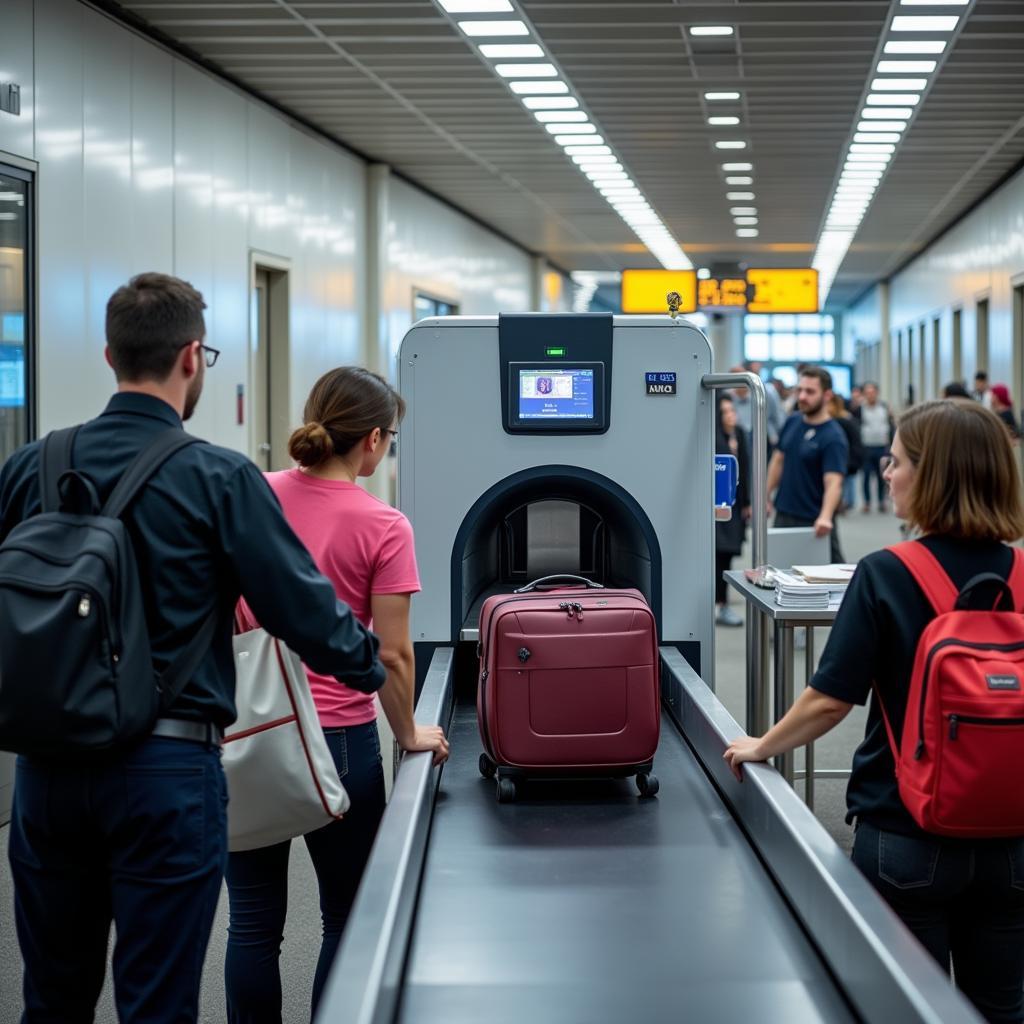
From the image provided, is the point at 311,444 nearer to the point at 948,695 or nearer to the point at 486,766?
the point at 486,766

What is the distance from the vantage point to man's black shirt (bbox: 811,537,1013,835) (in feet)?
7.79

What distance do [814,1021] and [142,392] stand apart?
150 cm

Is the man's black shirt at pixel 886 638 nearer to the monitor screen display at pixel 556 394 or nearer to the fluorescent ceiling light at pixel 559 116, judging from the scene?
the monitor screen display at pixel 556 394

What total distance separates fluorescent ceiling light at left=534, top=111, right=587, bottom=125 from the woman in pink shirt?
27.3ft

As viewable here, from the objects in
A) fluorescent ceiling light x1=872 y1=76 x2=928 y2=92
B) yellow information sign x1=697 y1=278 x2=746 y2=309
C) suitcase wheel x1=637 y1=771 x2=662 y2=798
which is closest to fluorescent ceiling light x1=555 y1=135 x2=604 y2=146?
fluorescent ceiling light x1=872 y1=76 x2=928 y2=92

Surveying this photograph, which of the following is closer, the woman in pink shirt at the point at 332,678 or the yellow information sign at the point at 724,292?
the woman in pink shirt at the point at 332,678

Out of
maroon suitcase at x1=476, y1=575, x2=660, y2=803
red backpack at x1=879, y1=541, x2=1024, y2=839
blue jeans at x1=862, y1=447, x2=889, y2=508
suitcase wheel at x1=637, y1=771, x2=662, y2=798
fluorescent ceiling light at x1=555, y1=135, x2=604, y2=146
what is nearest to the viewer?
red backpack at x1=879, y1=541, x2=1024, y2=839

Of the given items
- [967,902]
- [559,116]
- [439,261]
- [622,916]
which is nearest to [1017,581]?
[967,902]

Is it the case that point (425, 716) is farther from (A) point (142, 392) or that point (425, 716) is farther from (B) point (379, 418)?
(A) point (142, 392)

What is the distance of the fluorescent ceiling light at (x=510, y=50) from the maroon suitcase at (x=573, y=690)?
20.0 ft

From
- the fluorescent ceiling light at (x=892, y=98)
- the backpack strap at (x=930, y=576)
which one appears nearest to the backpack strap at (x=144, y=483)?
the backpack strap at (x=930, y=576)

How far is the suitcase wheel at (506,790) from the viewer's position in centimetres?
353

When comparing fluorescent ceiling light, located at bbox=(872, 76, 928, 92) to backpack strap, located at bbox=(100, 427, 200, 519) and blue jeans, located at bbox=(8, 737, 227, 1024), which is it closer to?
backpack strap, located at bbox=(100, 427, 200, 519)

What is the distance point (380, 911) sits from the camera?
237 centimetres
